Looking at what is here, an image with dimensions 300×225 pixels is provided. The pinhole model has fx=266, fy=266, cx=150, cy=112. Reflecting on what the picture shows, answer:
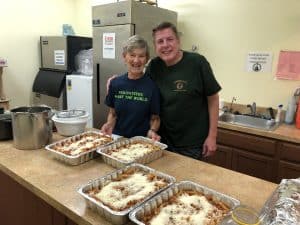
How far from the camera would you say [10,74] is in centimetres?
367

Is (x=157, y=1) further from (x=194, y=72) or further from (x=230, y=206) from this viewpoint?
(x=230, y=206)

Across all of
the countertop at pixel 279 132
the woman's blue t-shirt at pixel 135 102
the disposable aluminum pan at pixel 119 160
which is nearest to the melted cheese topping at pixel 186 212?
the disposable aluminum pan at pixel 119 160

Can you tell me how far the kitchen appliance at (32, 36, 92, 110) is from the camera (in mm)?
3562

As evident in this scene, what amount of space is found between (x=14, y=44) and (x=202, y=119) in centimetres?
299

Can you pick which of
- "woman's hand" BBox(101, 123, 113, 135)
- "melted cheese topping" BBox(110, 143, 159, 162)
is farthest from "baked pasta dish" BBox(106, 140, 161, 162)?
"woman's hand" BBox(101, 123, 113, 135)

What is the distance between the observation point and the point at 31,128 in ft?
5.01

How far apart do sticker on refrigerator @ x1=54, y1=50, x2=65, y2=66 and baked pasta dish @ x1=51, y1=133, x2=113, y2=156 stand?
2.21 m

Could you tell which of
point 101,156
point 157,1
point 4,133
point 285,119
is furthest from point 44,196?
point 157,1

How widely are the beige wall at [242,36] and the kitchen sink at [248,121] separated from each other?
0.61 ft

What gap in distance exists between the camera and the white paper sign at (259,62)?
8.78ft

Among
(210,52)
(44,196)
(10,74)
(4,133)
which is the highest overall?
(210,52)

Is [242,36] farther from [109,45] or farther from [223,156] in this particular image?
[109,45]

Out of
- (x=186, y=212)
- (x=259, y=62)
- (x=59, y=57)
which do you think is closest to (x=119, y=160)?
(x=186, y=212)

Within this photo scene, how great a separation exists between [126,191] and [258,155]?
1.71 m
